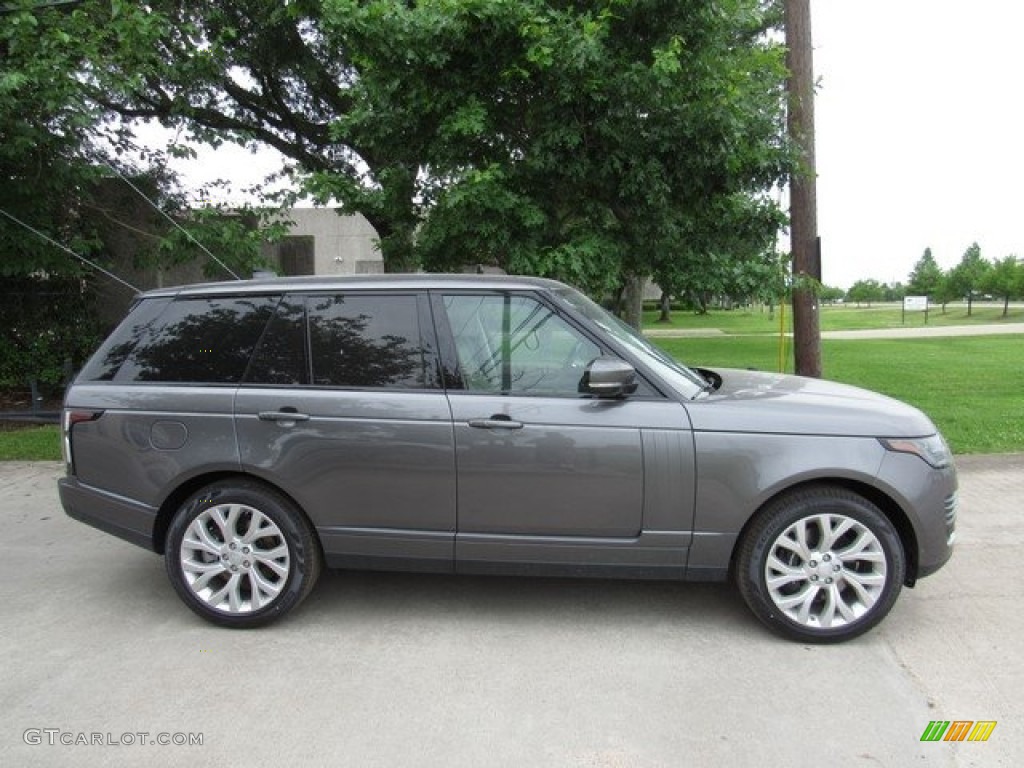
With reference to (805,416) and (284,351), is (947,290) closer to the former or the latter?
(805,416)

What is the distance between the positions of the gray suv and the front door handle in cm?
1

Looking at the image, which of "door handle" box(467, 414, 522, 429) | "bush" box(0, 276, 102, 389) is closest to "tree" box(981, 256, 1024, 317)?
"bush" box(0, 276, 102, 389)

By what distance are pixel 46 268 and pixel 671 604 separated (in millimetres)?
9126

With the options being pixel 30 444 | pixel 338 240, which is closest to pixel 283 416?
pixel 30 444

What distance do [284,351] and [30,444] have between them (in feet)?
19.5

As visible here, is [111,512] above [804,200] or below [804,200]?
below

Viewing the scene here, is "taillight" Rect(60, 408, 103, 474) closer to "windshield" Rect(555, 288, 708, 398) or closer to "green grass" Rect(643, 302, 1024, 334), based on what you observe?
"windshield" Rect(555, 288, 708, 398)

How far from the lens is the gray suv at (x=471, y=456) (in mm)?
3400

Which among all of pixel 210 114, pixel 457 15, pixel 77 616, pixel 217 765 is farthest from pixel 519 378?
pixel 210 114

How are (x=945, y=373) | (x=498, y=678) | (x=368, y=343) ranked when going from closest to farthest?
(x=498, y=678) < (x=368, y=343) < (x=945, y=373)

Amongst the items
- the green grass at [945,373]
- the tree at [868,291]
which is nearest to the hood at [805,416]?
the green grass at [945,373]

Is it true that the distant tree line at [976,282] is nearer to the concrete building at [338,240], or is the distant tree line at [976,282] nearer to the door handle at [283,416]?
the concrete building at [338,240]

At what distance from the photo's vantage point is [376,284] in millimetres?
3766

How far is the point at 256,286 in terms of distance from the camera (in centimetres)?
389
